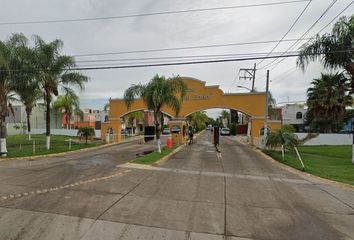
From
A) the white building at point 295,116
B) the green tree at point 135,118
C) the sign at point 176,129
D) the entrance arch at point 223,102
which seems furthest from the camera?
the green tree at point 135,118

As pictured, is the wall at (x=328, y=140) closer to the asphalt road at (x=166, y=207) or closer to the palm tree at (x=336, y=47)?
the palm tree at (x=336, y=47)

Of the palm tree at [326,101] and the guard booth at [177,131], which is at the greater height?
the palm tree at [326,101]

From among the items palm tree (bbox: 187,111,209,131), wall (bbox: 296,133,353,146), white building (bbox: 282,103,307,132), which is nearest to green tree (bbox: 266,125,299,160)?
wall (bbox: 296,133,353,146)

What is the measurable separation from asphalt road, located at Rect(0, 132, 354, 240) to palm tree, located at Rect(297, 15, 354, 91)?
10.1 metres

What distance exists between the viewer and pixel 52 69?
26422 mm

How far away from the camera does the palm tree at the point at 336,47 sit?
2144 cm

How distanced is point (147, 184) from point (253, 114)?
27768mm

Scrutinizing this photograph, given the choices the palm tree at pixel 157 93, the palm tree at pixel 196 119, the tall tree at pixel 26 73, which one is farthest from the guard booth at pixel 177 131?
the tall tree at pixel 26 73

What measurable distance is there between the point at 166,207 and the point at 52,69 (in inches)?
801

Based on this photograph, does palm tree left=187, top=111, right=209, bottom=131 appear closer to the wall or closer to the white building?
the white building

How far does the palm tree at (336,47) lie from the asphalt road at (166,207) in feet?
33.1

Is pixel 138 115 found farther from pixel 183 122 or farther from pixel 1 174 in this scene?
pixel 1 174

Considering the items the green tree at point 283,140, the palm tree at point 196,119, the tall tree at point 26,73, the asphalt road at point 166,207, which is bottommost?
the asphalt road at point 166,207

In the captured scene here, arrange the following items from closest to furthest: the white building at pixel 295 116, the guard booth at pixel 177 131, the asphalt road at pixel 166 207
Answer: the asphalt road at pixel 166 207
the guard booth at pixel 177 131
the white building at pixel 295 116
